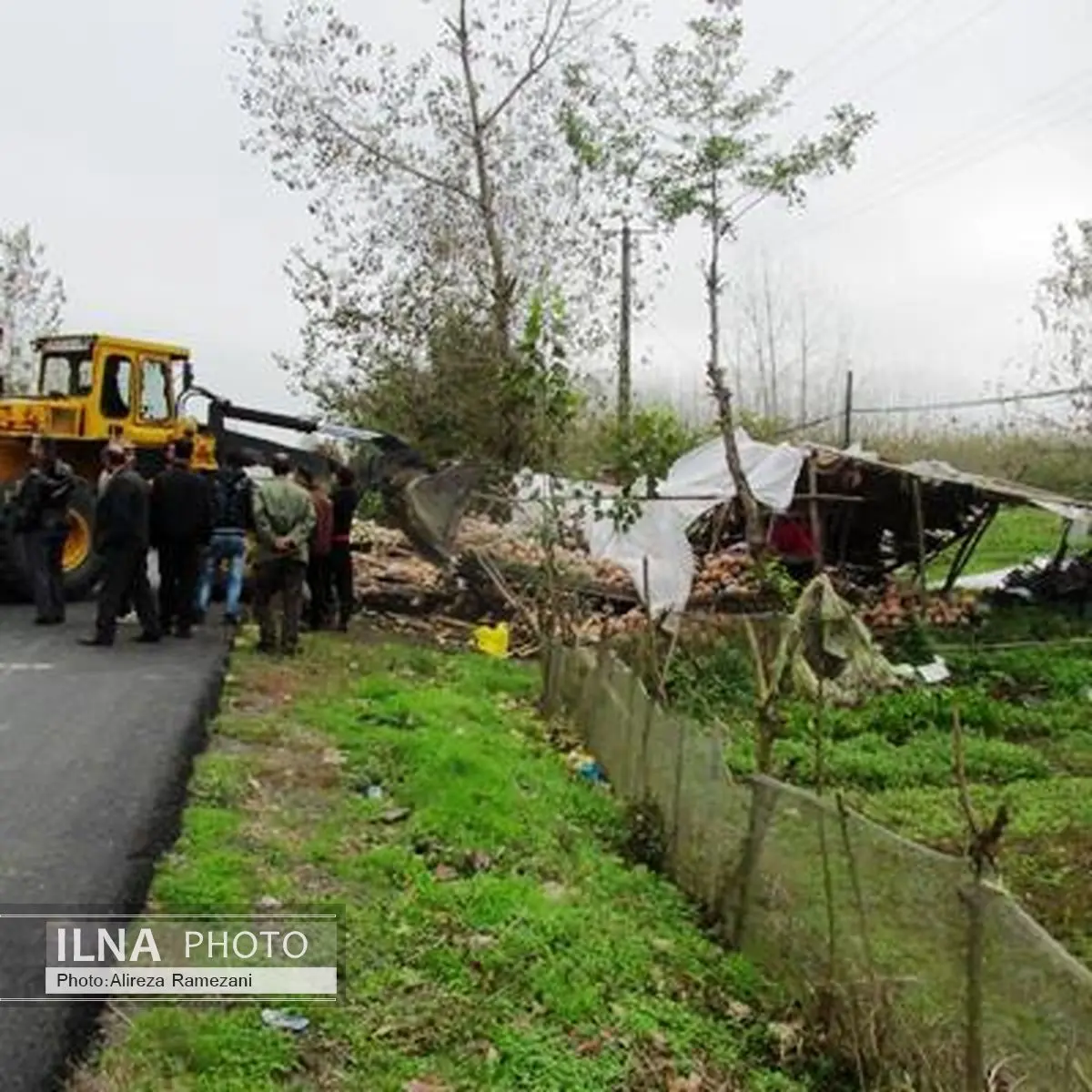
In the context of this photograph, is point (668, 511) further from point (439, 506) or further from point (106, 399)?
point (106, 399)

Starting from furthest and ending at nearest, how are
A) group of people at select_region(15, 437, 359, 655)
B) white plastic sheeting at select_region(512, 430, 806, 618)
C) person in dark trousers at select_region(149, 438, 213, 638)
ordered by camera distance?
white plastic sheeting at select_region(512, 430, 806, 618) < person in dark trousers at select_region(149, 438, 213, 638) < group of people at select_region(15, 437, 359, 655)

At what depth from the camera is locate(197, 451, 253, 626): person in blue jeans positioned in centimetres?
1305

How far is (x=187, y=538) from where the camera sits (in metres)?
12.0

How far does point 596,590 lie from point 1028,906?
360 inches

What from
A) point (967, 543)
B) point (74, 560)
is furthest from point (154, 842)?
point (967, 543)

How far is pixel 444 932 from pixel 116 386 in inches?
419

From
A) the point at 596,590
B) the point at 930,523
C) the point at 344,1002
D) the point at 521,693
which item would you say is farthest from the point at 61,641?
the point at 930,523

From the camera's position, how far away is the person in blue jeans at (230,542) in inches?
514

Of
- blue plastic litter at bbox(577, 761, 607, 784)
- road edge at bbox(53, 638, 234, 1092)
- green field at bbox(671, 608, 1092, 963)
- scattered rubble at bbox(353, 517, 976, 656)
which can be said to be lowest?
green field at bbox(671, 608, 1092, 963)

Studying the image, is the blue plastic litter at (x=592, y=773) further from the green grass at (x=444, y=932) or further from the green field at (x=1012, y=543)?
the green field at (x=1012, y=543)

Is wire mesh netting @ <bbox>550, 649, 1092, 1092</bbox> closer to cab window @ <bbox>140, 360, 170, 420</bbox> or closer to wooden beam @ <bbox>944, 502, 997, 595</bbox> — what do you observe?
cab window @ <bbox>140, 360, 170, 420</bbox>

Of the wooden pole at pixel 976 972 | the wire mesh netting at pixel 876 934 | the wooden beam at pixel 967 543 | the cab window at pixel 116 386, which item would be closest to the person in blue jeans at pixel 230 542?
the cab window at pixel 116 386

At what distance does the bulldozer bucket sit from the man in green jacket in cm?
392

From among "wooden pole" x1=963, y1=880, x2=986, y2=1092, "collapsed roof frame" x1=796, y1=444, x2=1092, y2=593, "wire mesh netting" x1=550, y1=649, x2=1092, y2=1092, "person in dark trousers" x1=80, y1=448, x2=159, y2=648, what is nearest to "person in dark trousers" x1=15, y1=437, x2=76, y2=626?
"person in dark trousers" x1=80, y1=448, x2=159, y2=648
